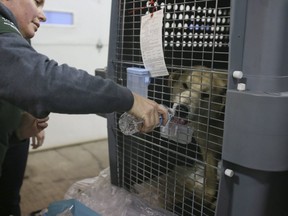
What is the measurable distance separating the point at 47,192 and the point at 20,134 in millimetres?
927

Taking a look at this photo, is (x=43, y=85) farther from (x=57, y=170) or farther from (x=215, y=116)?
(x=57, y=170)

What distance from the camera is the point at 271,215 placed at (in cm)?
71

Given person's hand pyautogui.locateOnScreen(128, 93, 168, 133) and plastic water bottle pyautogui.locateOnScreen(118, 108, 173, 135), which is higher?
person's hand pyautogui.locateOnScreen(128, 93, 168, 133)

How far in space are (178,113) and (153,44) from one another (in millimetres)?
218

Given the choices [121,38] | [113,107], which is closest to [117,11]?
[121,38]

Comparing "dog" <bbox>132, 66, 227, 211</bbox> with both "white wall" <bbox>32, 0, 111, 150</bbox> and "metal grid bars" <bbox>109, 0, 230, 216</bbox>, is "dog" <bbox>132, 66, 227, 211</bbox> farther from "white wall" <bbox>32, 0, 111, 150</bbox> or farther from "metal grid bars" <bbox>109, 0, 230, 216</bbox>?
"white wall" <bbox>32, 0, 111, 150</bbox>

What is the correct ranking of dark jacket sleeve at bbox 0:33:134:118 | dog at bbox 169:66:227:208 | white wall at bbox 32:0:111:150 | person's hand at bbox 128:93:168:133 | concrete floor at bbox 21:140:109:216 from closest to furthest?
dark jacket sleeve at bbox 0:33:134:118 < person's hand at bbox 128:93:168:133 < dog at bbox 169:66:227:208 < concrete floor at bbox 21:140:109:216 < white wall at bbox 32:0:111:150

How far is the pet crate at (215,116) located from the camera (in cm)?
60

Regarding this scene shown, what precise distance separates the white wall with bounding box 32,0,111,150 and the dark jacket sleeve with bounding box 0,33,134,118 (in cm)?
191

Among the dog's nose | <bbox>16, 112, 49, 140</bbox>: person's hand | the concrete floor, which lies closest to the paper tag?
the dog's nose

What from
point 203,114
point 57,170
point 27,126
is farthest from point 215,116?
point 57,170

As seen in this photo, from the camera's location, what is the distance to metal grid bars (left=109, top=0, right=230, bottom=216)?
0.89 meters

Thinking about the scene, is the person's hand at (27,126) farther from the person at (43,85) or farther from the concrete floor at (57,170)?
the concrete floor at (57,170)

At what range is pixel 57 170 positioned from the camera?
7.20ft
